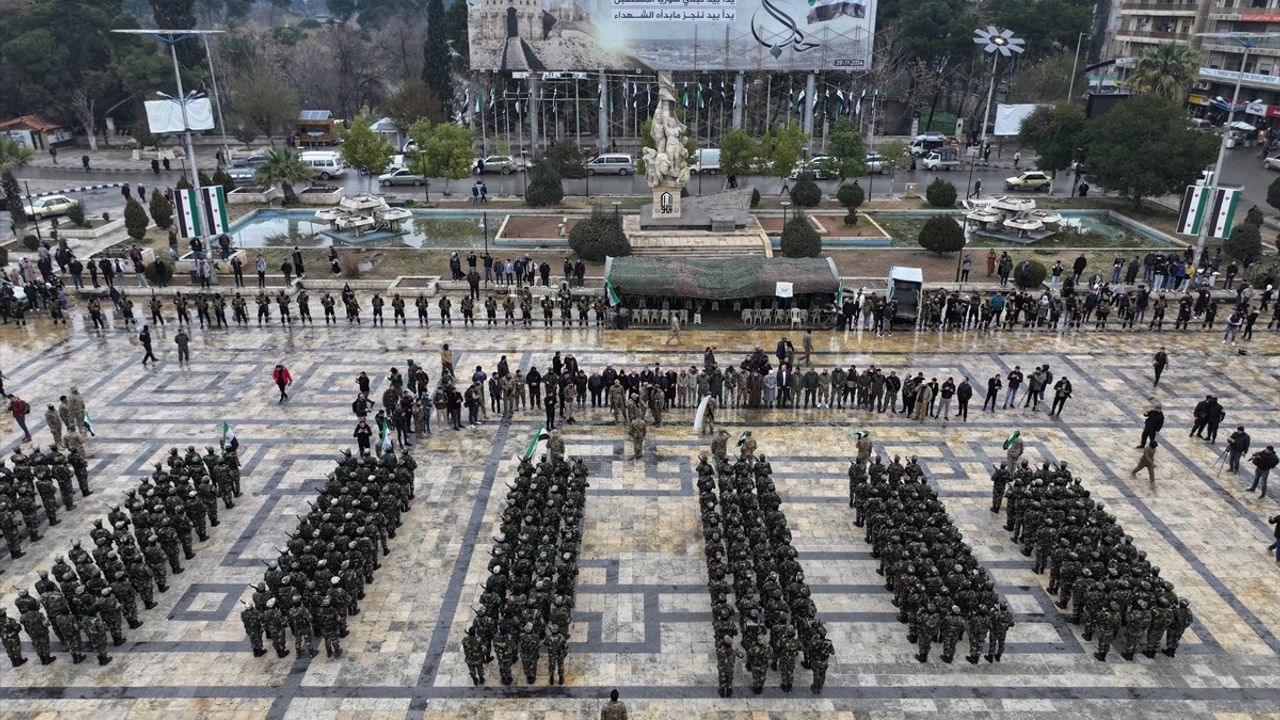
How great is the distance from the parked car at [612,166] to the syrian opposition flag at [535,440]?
35713mm

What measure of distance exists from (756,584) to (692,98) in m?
53.6

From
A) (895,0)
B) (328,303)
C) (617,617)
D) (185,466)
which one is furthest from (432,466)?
(895,0)

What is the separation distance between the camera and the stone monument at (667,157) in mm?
36781

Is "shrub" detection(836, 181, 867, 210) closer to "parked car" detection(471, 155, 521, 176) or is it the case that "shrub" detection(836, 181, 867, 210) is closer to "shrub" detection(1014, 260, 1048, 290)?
"shrub" detection(1014, 260, 1048, 290)

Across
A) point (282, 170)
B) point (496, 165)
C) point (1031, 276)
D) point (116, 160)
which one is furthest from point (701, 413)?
point (116, 160)

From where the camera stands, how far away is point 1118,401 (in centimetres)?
2417

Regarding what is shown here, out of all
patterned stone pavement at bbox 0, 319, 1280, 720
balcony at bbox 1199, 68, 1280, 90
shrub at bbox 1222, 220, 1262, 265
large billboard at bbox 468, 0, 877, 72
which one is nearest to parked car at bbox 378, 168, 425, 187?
large billboard at bbox 468, 0, 877, 72

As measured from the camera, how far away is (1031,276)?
32.5m

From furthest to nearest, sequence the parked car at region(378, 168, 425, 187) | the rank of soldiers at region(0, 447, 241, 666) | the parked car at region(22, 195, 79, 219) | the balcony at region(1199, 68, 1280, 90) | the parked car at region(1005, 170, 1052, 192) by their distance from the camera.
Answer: the balcony at region(1199, 68, 1280, 90)
the parked car at region(378, 168, 425, 187)
the parked car at region(1005, 170, 1052, 192)
the parked car at region(22, 195, 79, 219)
the rank of soldiers at region(0, 447, 241, 666)

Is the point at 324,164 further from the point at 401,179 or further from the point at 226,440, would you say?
the point at 226,440

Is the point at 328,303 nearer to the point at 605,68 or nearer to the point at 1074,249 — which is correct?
the point at 1074,249

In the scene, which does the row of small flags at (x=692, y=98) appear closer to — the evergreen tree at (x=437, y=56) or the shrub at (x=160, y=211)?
the evergreen tree at (x=437, y=56)

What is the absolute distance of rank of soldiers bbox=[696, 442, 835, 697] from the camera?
13.8 m

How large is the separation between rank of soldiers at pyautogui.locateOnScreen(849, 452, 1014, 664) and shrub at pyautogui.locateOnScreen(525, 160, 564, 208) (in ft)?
98.1
